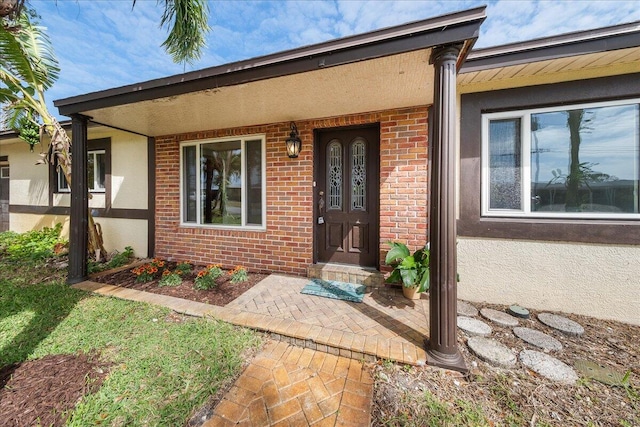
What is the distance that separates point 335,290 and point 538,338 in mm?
2041

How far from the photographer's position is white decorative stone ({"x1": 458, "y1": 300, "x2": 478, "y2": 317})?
2.76 m

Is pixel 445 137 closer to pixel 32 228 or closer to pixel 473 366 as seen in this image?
pixel 473 366

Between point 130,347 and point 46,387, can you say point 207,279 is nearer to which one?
point 130,347

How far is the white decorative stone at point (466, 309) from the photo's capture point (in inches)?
109

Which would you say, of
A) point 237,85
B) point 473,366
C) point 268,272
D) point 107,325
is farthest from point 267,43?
point 473,366

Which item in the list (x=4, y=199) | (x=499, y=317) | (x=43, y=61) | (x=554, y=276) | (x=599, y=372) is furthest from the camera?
(x=4, y=199)

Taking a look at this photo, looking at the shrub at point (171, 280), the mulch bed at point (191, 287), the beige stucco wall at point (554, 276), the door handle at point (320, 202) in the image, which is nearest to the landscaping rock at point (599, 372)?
the beige stucco wall at point (554, 276)

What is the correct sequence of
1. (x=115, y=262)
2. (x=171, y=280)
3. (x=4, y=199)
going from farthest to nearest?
(x=4, y=199), (x=115, y=262), (x=171, y=280)

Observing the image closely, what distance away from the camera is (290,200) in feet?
12.2

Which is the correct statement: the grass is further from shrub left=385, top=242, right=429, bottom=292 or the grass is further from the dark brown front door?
the dark brown front door

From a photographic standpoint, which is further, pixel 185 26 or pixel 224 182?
pixel 224 182

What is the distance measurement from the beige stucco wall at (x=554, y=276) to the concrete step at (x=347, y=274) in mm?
1078

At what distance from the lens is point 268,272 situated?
3883 millimetres

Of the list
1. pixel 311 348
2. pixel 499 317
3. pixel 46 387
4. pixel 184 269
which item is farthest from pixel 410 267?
pixel 184 269
